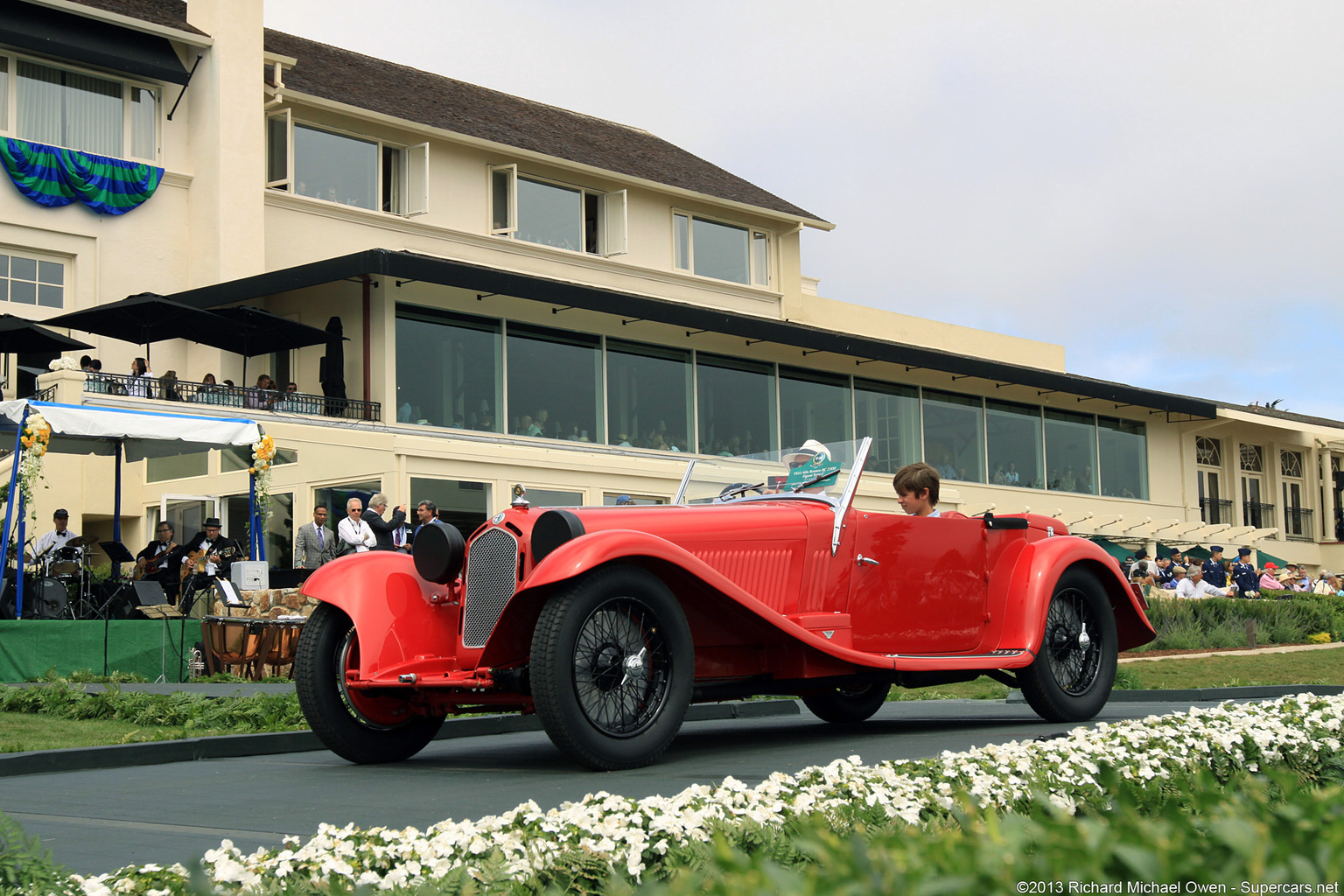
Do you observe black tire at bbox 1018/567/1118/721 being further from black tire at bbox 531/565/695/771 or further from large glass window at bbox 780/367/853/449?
large glass window at bbox 780/367/853/449

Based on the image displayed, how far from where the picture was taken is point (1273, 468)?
137 feet

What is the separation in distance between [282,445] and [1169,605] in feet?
42.6

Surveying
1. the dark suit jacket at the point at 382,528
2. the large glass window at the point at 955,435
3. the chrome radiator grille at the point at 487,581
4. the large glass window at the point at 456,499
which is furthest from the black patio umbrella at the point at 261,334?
the large glass window at the point at 955,435

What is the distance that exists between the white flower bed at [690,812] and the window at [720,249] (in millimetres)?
27626

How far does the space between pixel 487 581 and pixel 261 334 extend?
15661mm

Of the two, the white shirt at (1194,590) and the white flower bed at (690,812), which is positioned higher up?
the white flower bed at (690,812)

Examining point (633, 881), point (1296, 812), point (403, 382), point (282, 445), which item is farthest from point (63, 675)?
point (1296, 812)

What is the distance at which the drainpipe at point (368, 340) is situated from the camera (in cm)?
2223

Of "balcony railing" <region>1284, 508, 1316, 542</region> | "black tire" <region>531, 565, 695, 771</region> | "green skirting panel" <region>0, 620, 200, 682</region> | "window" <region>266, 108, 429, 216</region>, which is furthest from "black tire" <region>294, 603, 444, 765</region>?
"balcony railing" <region>1284, 508, 1316, 542</region>

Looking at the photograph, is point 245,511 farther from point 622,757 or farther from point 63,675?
point 622,757

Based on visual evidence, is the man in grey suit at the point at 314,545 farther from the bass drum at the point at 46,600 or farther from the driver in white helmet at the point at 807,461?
the driver in white helmet at the point at 807,461

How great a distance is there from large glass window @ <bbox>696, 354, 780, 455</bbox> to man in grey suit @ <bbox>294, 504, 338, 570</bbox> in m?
11.0

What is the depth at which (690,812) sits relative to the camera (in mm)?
3367

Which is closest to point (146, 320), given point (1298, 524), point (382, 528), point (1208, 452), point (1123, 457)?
point (382, 528)
